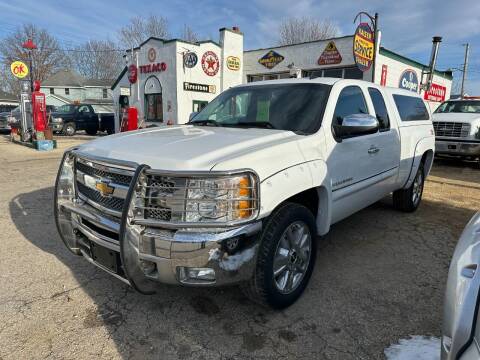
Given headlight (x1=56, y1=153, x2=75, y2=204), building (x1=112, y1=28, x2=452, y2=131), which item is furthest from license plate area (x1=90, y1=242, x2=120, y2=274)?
building (x1=112, y1=28, x2=452, y2=131)

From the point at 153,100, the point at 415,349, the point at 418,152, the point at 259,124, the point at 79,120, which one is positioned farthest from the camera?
the point at 79,120

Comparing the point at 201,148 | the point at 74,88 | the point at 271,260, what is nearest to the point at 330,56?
the point at 201,148

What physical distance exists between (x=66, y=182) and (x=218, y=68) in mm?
16048

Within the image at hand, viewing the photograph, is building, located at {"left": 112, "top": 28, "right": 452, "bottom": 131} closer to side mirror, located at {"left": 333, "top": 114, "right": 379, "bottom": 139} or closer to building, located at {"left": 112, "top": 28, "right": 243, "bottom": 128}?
building, located at {"left": 112, "top": 28, "right": 243, "bottom": 128}

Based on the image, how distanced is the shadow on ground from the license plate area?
453 mm

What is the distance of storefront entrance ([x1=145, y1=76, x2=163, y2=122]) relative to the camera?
18391 mm

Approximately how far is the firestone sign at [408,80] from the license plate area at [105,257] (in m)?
16.6

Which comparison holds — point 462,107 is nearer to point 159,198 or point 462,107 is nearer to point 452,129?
point 452,129

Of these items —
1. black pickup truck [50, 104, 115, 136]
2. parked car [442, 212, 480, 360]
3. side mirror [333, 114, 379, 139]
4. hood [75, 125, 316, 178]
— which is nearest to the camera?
parked car [442, 212, 480, 360]

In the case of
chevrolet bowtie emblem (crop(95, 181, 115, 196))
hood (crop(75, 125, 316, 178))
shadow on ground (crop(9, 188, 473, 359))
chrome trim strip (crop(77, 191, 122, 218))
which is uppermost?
hood (crop(75, 125, 316, 178))

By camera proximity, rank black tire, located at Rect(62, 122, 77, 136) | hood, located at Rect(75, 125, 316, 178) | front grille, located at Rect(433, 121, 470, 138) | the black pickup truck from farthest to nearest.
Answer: black tire, located at Rect(62, 122, 77, 136)
the black pickup truck
front grille, located at Rect(433, 121, 470, 138)
hood, located at Rect(75, 125, 316, 178)

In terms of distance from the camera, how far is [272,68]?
17844 mm

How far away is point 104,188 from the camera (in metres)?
2.67

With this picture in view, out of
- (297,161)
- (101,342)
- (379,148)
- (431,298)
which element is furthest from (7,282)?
(379,148)
